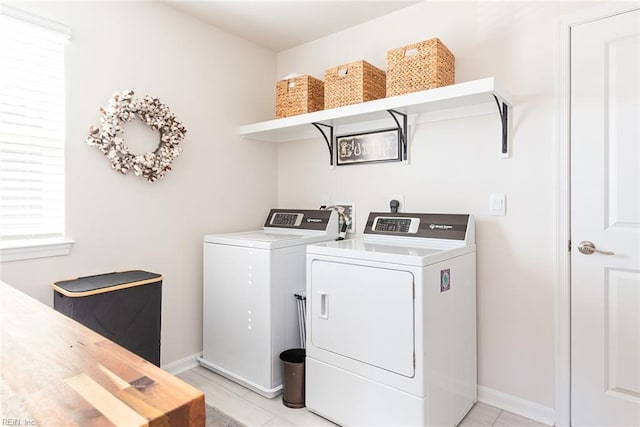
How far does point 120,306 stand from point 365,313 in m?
1.27

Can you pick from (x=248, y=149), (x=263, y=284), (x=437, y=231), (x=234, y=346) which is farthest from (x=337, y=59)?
(x=234, y=346)

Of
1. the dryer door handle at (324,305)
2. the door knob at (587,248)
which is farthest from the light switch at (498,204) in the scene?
the dryer door handle at (324,305)

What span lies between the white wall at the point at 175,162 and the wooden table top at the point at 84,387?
1615mm

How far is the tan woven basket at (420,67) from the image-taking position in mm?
2043

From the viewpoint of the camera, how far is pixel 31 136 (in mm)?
1938

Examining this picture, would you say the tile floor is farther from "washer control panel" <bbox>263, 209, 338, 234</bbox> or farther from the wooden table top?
the wooden table top

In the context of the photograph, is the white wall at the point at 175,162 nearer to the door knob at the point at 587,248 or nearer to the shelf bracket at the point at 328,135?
the shelf bracket at the point at 328,135

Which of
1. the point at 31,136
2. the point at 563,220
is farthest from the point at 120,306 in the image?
the point at 563,220

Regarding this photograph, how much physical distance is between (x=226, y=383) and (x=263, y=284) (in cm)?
75

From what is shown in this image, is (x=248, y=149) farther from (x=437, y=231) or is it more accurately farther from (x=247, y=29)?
(x=437, y=231)

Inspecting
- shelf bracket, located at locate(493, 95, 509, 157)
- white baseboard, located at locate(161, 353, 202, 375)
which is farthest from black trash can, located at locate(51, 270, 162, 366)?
shelf bracket, located at locate(493, 95, 509, 157)

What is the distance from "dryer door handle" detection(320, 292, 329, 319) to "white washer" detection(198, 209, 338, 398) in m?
0.35

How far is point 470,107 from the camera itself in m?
2.19

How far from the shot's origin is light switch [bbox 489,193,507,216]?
2.12 meters
